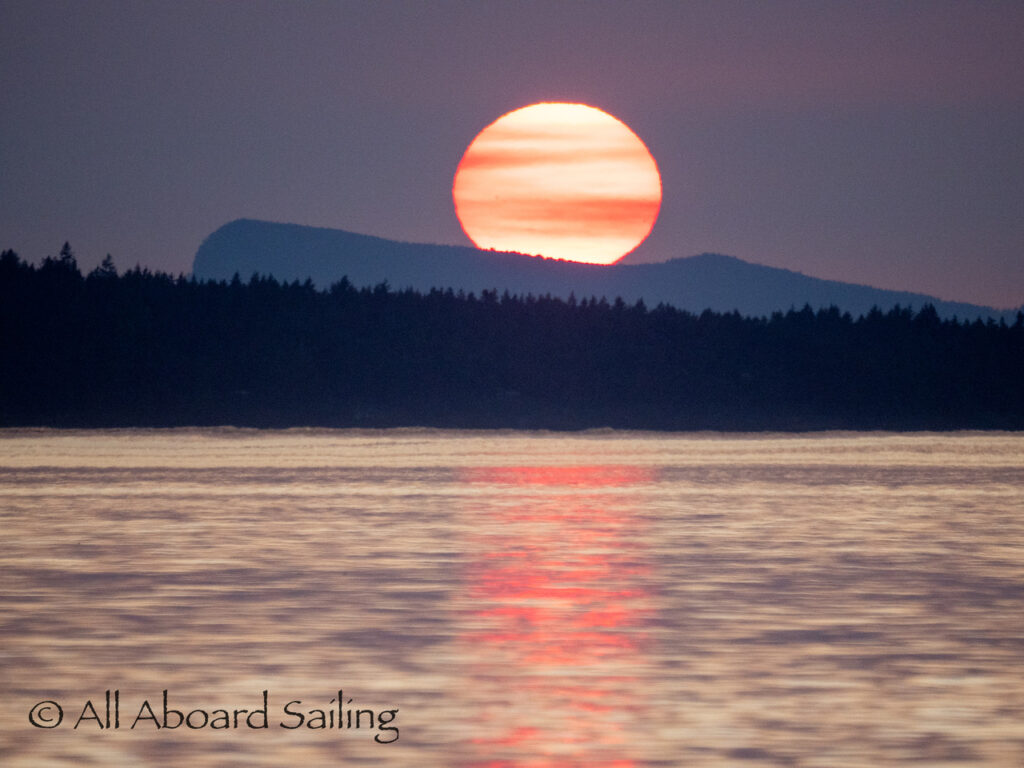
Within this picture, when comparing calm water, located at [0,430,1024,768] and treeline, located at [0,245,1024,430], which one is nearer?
calm water, located at [0,430,1024,768]

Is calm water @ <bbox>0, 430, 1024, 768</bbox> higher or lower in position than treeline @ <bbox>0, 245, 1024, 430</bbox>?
lower

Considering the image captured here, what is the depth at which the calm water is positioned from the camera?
877 cm

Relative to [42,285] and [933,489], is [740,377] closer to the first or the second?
[42,285]

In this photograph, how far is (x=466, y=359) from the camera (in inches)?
6245

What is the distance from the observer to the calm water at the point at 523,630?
28.8 ft

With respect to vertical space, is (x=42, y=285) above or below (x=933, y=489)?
above

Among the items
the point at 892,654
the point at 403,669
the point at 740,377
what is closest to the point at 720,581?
the point at 892,654

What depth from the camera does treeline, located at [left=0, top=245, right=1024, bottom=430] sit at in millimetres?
144625

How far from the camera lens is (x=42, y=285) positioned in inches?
5832

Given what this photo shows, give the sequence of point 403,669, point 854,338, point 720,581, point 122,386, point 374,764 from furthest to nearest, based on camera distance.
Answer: point 854,338, point 122,386, point 720,581, point 403,669, point 374,764

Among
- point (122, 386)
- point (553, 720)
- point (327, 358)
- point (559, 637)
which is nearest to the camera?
point (553, 720)

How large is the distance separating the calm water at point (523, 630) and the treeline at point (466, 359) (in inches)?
4540

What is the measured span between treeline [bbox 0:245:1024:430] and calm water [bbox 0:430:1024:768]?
4540 inches

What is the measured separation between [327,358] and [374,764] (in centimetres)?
14735
